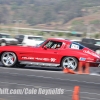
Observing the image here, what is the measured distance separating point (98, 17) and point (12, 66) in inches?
4617

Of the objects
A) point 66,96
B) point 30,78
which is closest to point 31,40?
point 30,78

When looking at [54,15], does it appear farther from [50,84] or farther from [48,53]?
[50,84]

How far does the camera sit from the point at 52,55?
54.9 feet

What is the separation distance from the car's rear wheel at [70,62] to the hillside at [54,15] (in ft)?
332

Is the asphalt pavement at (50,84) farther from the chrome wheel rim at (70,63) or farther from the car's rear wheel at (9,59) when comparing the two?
the car's rear wheel at (9,59)

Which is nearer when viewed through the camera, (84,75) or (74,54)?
(84,75)

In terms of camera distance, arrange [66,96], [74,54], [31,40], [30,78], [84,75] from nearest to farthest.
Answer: [66,96]
[30,78]
[84,75]
[74,54]
[31,40]

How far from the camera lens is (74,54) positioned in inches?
649

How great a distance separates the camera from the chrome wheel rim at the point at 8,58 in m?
17.1

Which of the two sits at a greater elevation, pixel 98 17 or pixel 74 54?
pixel 98 17

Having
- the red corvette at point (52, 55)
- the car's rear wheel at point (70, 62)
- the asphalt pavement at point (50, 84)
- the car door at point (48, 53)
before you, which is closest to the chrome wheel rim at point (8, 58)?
the red corvette at point (52, 55)

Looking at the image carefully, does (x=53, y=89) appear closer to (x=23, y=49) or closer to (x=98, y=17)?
(x=23, y=49)

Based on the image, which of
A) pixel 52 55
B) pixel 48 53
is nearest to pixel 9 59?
pixel 48 53

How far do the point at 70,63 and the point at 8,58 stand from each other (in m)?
2.77
